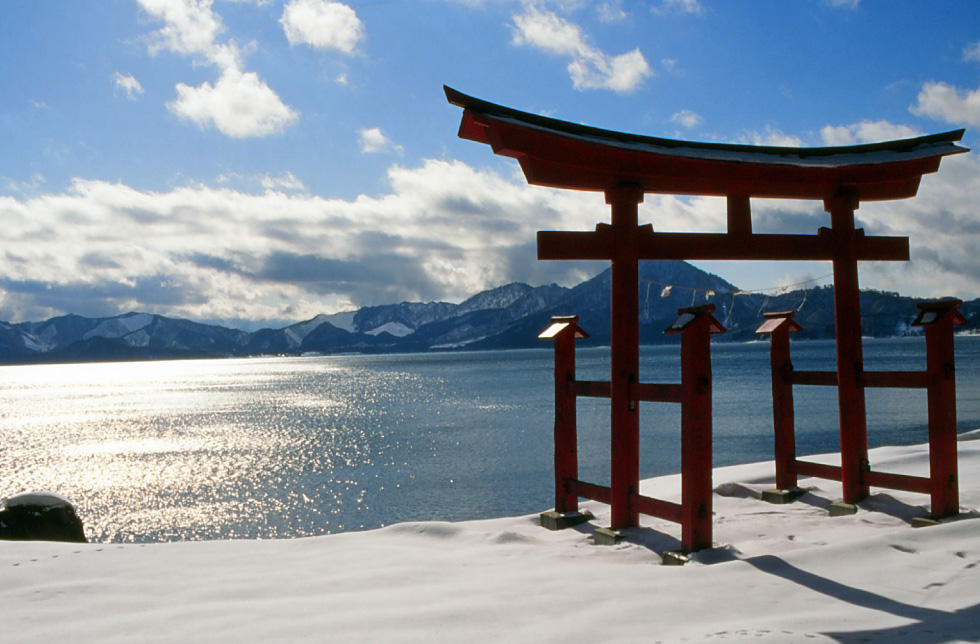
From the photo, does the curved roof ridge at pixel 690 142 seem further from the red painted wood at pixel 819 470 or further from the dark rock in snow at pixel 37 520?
the dark rock in snow at pixel 37 520

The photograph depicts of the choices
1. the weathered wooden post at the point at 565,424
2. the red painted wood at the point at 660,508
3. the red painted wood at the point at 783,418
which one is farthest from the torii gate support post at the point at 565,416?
the red painted wood at the point at 783,418

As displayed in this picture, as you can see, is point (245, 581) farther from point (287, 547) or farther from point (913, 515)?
point (913, 515)

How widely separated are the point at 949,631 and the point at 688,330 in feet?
9.58

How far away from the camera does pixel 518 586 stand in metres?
5.14

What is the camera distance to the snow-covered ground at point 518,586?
4145 millimetres

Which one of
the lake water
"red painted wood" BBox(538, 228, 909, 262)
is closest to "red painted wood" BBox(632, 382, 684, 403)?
"red painted wood" BBox(538, 228, 909, 262)

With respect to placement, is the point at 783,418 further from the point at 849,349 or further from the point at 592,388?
the point at 592,388

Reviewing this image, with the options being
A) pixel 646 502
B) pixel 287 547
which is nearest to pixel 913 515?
pixel 646 502

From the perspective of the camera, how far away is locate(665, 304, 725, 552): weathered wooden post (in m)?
5.93

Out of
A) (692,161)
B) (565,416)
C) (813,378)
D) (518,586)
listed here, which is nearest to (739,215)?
(692,161)

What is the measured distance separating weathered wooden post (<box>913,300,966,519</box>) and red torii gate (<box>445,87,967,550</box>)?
0.89 metres

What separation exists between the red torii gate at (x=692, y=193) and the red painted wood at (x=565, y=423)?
0.73m

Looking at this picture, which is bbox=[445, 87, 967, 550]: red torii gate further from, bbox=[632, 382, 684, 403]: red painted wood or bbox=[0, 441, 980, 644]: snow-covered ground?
bbox=[0, 441, 980, 644]: snow-covered ground

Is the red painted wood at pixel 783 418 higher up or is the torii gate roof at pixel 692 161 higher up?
the torii gate roof at pixel 692 161
